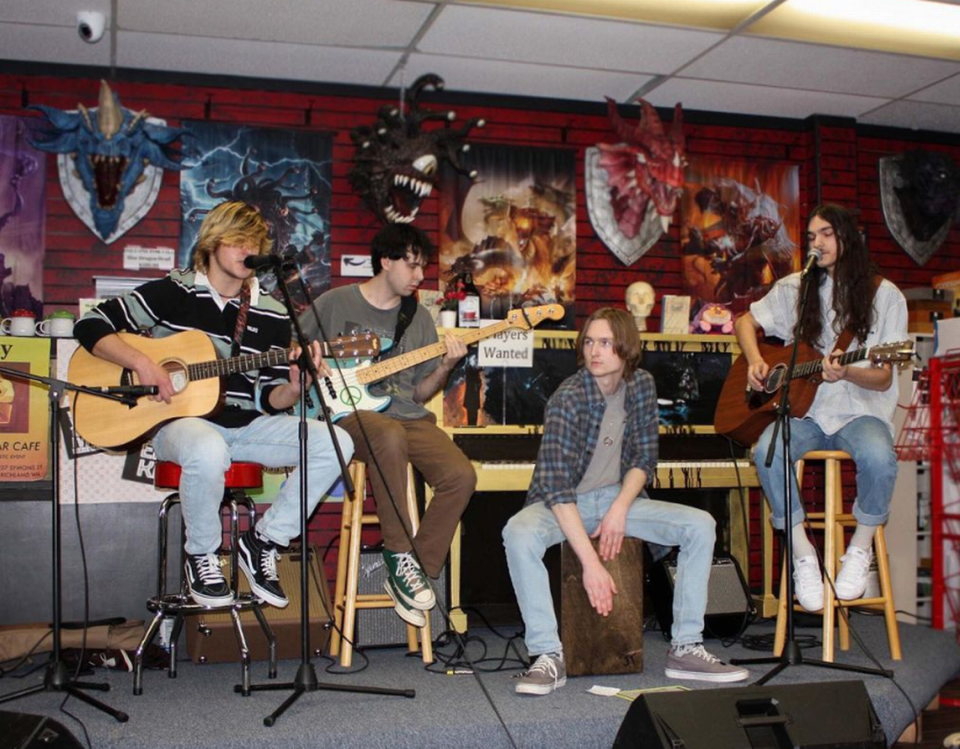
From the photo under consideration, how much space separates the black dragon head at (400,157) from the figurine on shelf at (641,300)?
1135 millimetres

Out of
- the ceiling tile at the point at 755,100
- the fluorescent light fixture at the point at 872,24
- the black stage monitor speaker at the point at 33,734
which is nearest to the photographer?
the black stage monitor speaker at the point at 33,734

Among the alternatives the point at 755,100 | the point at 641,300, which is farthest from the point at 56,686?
the point at 755,100

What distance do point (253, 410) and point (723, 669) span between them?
6.60 ft

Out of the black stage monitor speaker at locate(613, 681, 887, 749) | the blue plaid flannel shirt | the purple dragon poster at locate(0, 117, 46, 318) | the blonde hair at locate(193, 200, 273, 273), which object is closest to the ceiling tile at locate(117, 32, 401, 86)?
the purple dragon poster at locate(0, 117, 46, 318)

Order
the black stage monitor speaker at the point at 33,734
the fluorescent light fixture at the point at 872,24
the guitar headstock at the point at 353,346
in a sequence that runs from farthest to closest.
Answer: the fluorescent light fixture at the point at 872,24 < the guitar headstock at the point at 353,346 < the black stage monitor speaker at the point at 33,734

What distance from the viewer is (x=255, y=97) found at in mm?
5418

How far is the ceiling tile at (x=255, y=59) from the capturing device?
4.90 m

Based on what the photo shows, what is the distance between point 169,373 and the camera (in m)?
3.50

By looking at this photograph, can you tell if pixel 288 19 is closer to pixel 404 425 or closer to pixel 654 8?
pixel 654 8

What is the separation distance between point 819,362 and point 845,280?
1.48 feet

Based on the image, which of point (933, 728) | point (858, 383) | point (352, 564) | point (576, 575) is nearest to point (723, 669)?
point (576, 575)

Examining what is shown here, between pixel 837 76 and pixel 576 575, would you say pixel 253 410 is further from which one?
pixel 837 76

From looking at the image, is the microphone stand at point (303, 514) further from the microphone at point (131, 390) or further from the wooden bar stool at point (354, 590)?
the wooden bar stool at point (354, 590)

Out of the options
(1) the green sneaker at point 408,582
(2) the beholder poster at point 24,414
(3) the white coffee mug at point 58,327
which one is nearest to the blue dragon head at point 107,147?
(3) the white coffee mug at point 58,327
